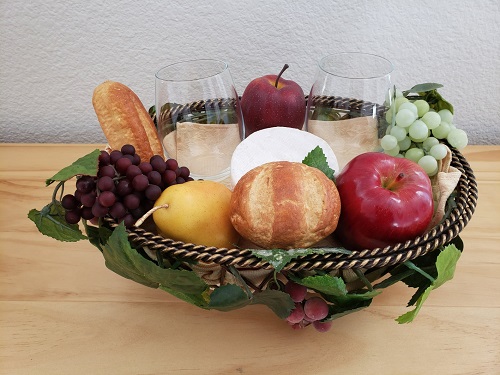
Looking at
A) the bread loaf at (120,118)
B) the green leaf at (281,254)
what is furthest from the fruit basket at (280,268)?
the bread loaf at (120,118)

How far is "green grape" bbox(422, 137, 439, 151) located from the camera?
552mm

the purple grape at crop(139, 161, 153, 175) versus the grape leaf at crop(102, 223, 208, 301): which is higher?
the purple grape at crop(139, 161, 153, 175)

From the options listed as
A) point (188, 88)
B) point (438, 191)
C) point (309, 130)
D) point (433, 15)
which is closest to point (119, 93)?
point (188, 88)

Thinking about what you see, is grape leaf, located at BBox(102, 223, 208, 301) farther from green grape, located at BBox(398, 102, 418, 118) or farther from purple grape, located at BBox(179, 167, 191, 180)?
green grape, located at BBox(398, 102, 418, 118)

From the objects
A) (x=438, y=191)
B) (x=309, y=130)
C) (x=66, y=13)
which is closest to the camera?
(x=438, y=191)

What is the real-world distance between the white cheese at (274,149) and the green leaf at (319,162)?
0.13 feet

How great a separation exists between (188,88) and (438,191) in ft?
0.88

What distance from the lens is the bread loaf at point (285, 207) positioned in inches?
15.8

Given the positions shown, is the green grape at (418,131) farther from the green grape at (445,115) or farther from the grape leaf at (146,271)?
the grape leaf at (146,271)

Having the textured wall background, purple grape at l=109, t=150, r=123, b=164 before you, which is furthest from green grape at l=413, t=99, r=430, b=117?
purple grape at l=109, t=150, r=123, b=164

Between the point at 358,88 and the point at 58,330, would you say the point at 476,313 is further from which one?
the point at 58,330

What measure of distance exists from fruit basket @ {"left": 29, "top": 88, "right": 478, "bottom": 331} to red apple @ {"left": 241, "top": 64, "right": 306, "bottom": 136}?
0.23 m

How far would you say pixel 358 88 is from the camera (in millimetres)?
546

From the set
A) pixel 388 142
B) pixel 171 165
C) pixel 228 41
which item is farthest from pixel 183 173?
pixel 228 41
